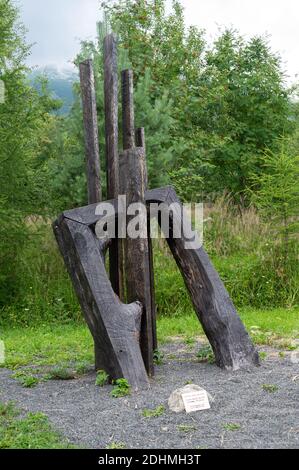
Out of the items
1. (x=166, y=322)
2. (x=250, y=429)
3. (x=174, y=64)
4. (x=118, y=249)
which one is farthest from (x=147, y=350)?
(x=174, y=64)

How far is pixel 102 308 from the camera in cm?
519

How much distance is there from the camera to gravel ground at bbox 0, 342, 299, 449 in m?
3.99

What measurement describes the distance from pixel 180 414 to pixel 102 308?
1.13 m

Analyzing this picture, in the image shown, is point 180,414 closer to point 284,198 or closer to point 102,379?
point 102,379

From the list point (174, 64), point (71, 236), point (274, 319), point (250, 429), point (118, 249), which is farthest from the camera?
point (174, 64)

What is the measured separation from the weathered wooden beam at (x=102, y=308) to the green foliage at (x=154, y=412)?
0.56 metres

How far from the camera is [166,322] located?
345 inches

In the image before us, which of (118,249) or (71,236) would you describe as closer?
(71,236)

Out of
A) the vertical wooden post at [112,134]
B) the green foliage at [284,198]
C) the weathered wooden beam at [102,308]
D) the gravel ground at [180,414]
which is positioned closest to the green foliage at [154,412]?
the gravel ground at [180,414]

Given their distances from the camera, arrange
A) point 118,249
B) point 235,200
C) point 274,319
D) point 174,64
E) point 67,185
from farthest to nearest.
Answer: point 174,64 < point 235,200 < point 67,185 < point 274,319 < point 118,249

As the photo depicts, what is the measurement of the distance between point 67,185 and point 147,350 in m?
7.25

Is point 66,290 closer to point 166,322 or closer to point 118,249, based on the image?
point 166,322

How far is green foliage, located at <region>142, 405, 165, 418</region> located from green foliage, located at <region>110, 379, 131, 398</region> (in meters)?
0.41

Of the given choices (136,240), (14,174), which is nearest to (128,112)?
(136,240)
